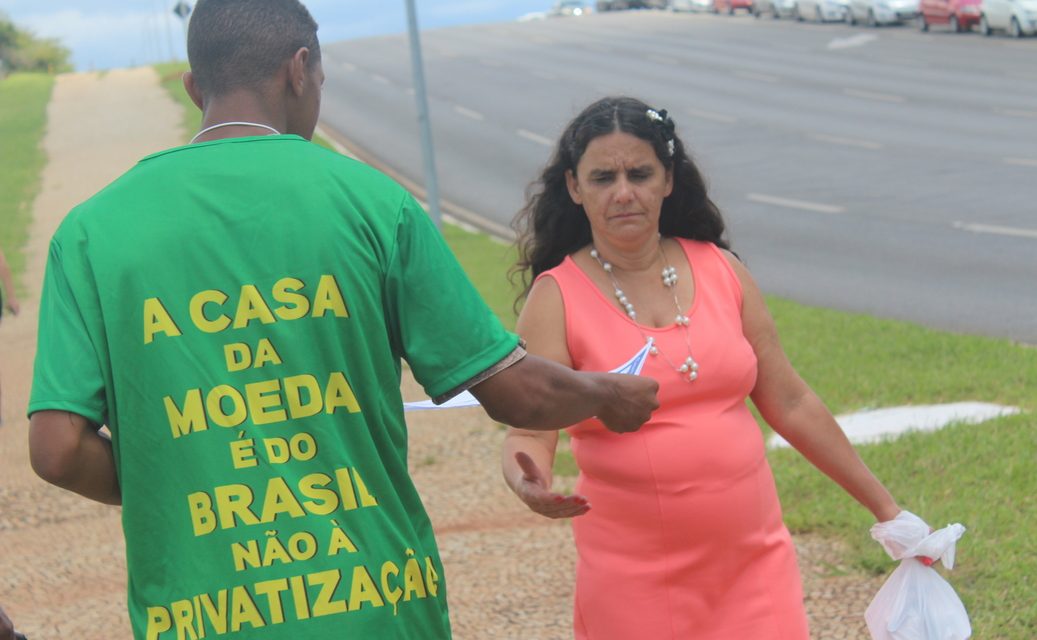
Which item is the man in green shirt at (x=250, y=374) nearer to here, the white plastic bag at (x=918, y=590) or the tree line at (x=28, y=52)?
the white plastic bag at (x=918, y=590)

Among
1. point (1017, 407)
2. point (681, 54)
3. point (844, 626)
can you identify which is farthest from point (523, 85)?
point (844, 626)

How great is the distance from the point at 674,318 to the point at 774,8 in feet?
142

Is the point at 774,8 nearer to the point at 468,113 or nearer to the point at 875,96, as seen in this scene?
the point at 468,113

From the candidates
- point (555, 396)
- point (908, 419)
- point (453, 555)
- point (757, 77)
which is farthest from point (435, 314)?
point (757, 77)

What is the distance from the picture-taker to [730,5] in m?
48.6

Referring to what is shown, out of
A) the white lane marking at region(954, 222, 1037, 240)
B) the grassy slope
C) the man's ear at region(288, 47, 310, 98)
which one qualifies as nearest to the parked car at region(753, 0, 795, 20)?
the white lane marking at region(954, 222, 1037, 240)

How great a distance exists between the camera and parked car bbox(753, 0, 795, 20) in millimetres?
44112

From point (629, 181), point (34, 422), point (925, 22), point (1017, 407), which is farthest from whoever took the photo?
point (925, 22)

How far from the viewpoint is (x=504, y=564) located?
19.6 feet

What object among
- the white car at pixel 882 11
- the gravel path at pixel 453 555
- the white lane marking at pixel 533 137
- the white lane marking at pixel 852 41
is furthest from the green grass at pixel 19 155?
the white car at pixel 882 11

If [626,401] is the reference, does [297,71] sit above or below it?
above

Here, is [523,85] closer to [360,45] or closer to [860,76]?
[860,76]

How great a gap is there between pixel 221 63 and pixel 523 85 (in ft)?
101

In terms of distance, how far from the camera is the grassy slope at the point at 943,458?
501 centimetres
